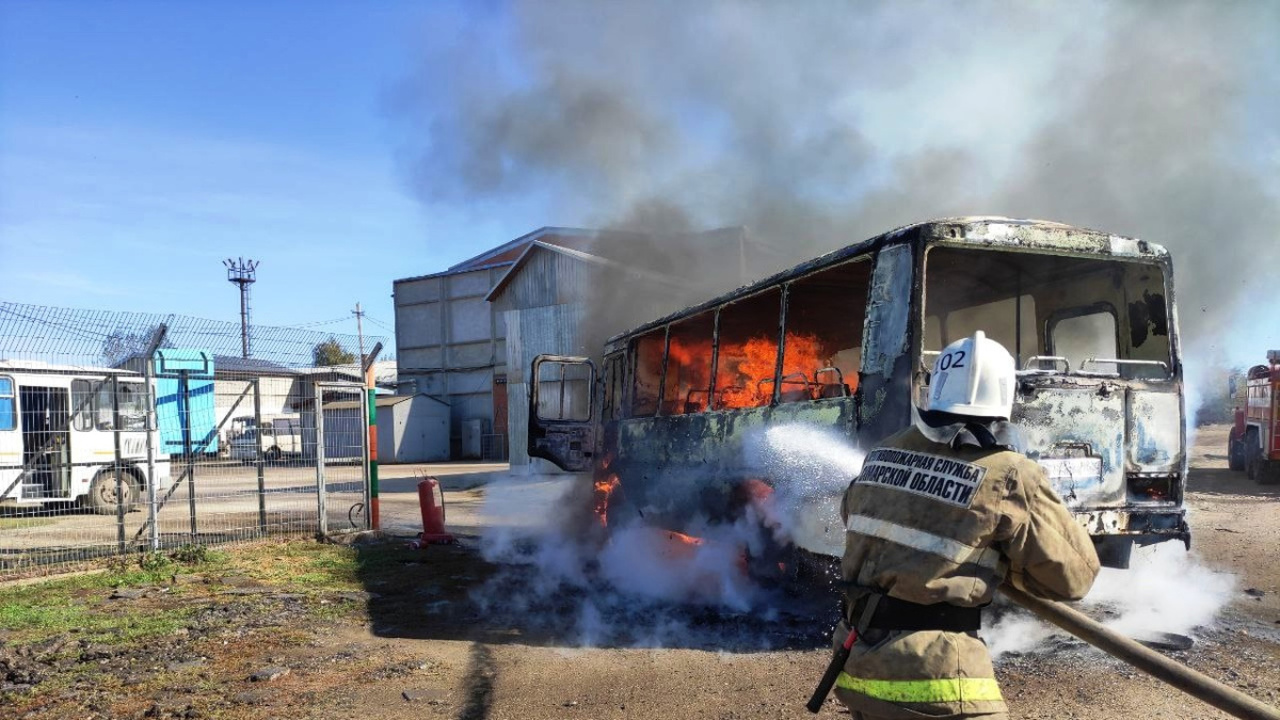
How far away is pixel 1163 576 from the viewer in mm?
6566

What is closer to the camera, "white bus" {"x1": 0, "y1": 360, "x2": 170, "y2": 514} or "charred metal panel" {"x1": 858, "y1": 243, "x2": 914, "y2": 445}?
"charred metal panel" {"x1": 858, "y1": 243, "x2": 914, "y2": 445}

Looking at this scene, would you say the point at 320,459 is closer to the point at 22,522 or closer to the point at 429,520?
the point at 429,520

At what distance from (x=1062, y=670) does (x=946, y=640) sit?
300 cm

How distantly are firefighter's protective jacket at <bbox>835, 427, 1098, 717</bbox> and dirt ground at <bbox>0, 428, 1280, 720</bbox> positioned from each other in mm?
2107

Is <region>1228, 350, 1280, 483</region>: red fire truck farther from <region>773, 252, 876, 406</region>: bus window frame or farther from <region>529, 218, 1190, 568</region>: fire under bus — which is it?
<region>773, 252, 876, 406</region>: bus window frame

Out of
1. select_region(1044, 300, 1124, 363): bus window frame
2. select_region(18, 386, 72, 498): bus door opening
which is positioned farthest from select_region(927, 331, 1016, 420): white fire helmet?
select_region(18, 386, 72, 498): bus door opening

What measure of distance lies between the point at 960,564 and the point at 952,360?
0.54 m

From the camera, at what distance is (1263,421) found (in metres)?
15.2

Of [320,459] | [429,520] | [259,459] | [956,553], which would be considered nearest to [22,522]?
[259,459]

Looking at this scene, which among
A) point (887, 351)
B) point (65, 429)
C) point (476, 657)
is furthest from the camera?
point (65, 429)

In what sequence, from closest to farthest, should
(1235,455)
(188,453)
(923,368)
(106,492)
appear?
(923,368) → (188,453) → (106,492) → (1235,455)

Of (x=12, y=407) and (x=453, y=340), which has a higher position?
(x=453, y=340)

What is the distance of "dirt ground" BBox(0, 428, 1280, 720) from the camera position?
433 cm

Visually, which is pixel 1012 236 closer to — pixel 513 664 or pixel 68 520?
pixel 513 664
